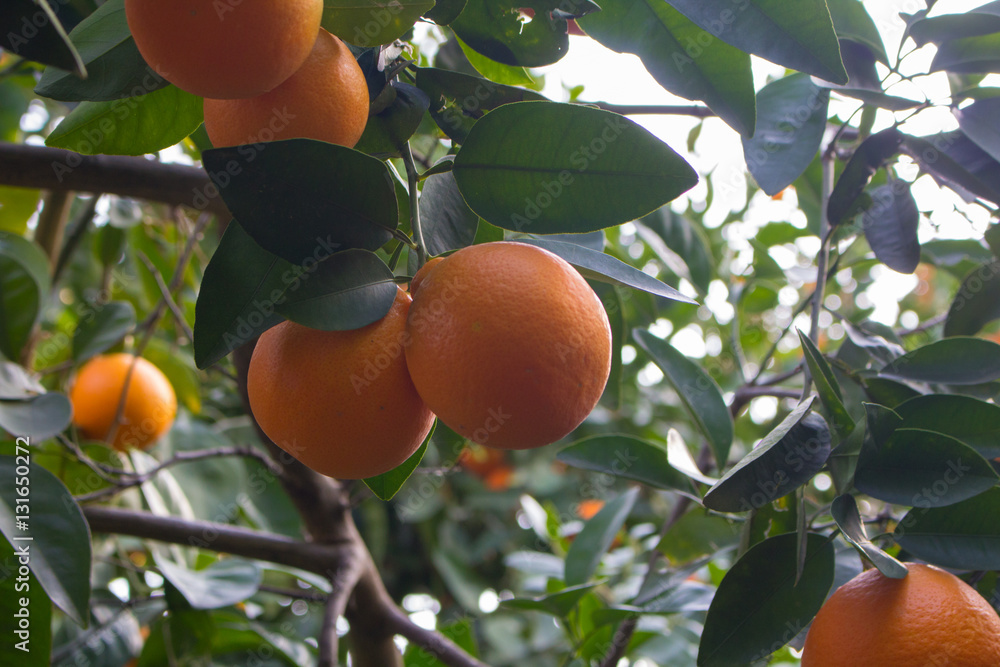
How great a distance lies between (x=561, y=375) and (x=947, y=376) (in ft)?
1.78

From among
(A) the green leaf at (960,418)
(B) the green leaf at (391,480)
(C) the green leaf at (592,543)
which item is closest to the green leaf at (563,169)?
(B) the green leaf at (391,480)

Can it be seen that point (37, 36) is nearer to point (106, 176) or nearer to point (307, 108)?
point (307, 108)

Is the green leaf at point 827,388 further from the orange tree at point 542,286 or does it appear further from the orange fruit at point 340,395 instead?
the orange fruit at point 340,395

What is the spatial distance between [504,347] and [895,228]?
2.01 ft

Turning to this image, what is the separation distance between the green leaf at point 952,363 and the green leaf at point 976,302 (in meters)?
0.23

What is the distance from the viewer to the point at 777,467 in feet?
1.80

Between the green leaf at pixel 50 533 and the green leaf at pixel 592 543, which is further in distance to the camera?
the green leaf at pixel 592 543

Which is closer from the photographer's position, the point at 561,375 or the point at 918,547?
the point at 561,375

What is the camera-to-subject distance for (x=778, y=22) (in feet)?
1.81

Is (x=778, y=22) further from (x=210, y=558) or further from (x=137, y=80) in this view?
(x=210, y=558)

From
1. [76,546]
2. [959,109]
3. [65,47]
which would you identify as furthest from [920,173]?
[76,546]

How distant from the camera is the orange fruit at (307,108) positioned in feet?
1.59

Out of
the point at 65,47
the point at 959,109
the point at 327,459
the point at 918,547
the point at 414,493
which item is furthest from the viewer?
the point at 414,493

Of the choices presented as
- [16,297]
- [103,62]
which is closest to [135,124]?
[103,62]
